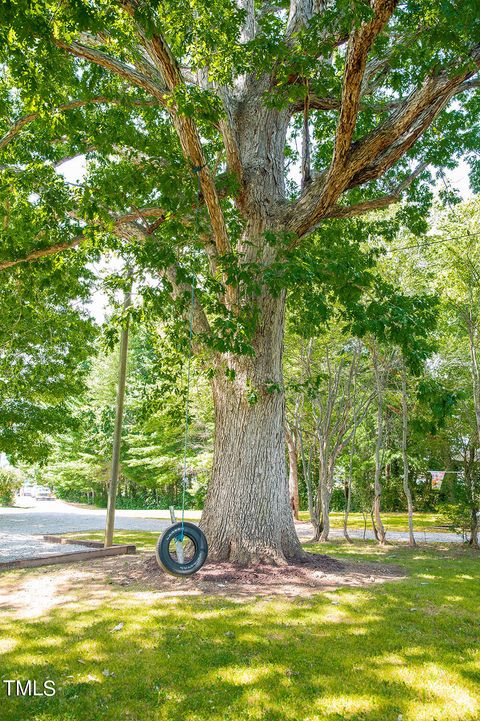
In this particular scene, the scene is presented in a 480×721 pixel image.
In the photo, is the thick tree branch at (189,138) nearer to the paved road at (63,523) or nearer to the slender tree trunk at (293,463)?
the paved road at (63,523)

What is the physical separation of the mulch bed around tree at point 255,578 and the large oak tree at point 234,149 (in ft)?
1.17

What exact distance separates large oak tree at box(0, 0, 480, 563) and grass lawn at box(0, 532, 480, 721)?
6.80 ft

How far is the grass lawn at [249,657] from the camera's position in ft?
10.8

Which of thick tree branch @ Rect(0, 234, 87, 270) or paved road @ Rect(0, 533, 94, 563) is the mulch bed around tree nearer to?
paved road @ Rect(0, 533, 94, 563)

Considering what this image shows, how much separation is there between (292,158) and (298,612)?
9.04 m

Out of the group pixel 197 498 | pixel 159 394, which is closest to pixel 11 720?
pixel 159 394

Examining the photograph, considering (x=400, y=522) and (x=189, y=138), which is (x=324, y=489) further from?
(x=400, y=522)

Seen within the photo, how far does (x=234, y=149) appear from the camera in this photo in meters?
7.36

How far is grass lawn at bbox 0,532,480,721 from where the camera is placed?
3.30 metres

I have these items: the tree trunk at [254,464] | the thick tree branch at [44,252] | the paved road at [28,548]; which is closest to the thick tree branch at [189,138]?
the tree trunk at [254,464]

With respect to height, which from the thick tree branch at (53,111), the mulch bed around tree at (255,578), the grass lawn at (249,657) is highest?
the thick tree branch at (53,111)

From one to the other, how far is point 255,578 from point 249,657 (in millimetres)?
2671

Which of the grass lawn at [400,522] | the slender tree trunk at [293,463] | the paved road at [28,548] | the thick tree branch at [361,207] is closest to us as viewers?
the thick tree branch at [361,207]

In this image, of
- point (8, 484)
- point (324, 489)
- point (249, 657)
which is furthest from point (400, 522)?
point (8, 484)
